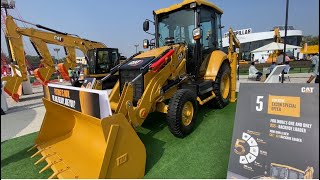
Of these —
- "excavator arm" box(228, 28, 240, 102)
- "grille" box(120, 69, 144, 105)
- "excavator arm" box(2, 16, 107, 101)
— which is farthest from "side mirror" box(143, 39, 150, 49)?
"excavator arm" box(2, 16, 107, 101)

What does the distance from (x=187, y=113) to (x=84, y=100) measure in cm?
193

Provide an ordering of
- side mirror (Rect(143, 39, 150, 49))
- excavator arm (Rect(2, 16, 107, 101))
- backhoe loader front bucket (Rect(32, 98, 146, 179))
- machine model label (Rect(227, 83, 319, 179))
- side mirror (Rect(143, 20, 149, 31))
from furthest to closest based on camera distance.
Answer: excavator arm (Rect(2, 16, 107, 101)) < side mirror (Rect(143, 39, 150, 49)) < side mirror (Rect(143, 20, 149, 31)) < backhoe loader front bucket (Rect(32, 98, 146, 179)) < machine model label (Rect(227, 83, 319, 179))

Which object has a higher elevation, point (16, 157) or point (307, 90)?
point (307, 90)

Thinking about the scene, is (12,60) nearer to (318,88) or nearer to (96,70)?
(96,70)

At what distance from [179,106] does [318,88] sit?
6.68ft

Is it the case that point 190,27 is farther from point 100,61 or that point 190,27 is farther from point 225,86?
point 100,61

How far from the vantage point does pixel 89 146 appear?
119 inches

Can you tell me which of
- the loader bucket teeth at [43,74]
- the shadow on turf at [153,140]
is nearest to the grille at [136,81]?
the shadow on turf at [153,140]

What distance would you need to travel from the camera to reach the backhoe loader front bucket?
235 centimetres

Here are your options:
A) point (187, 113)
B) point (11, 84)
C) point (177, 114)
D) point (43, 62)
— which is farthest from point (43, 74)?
point (177, 114)

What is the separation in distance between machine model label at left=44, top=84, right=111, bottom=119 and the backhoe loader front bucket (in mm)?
92

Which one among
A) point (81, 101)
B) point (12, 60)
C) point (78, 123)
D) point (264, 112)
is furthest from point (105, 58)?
point (264, 112)

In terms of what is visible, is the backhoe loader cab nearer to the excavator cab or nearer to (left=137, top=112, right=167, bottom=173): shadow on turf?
(left=137, top=112, right=167, bottom=173): shadow on turf

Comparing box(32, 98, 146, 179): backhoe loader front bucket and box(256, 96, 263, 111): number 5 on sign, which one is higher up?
box(256, 96, 263, 111): number 5 on sign
